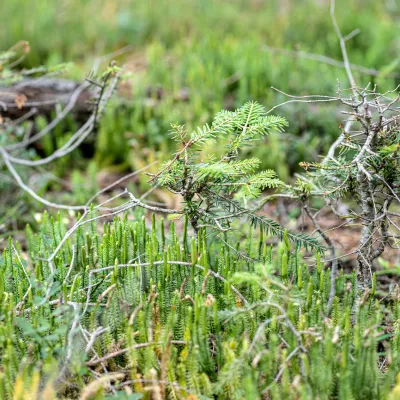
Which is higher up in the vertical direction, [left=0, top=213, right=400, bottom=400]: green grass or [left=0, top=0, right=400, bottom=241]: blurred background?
[left=0, top=0, right=400, bottom=241]: blurred background

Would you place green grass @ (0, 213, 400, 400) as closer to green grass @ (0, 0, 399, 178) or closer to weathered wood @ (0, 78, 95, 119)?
green grass @ (0, 0, 399, 178)

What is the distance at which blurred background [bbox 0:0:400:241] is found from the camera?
387 cm

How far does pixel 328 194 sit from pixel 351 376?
2.19ft

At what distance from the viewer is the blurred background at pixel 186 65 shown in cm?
387

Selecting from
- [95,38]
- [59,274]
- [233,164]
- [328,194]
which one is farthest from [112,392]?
[95,38]

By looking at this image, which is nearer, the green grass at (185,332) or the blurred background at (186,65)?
the green grass at (185,332)

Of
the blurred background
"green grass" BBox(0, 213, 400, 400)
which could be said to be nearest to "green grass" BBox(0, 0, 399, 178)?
the blurred background

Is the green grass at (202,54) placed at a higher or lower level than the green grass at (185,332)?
higher

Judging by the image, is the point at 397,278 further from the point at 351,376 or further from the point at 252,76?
the point at 252,76

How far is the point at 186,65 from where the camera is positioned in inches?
189

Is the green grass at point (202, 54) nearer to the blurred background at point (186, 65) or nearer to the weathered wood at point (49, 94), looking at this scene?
the blurred background at point (186, 65)

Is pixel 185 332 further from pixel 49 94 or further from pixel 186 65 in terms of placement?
pixel 186 65

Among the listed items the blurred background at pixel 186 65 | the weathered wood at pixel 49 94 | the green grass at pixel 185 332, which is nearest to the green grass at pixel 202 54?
the blurred background at pixel 186 65

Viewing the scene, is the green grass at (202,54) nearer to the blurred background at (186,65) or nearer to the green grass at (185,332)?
the blurred background at (186,65)
